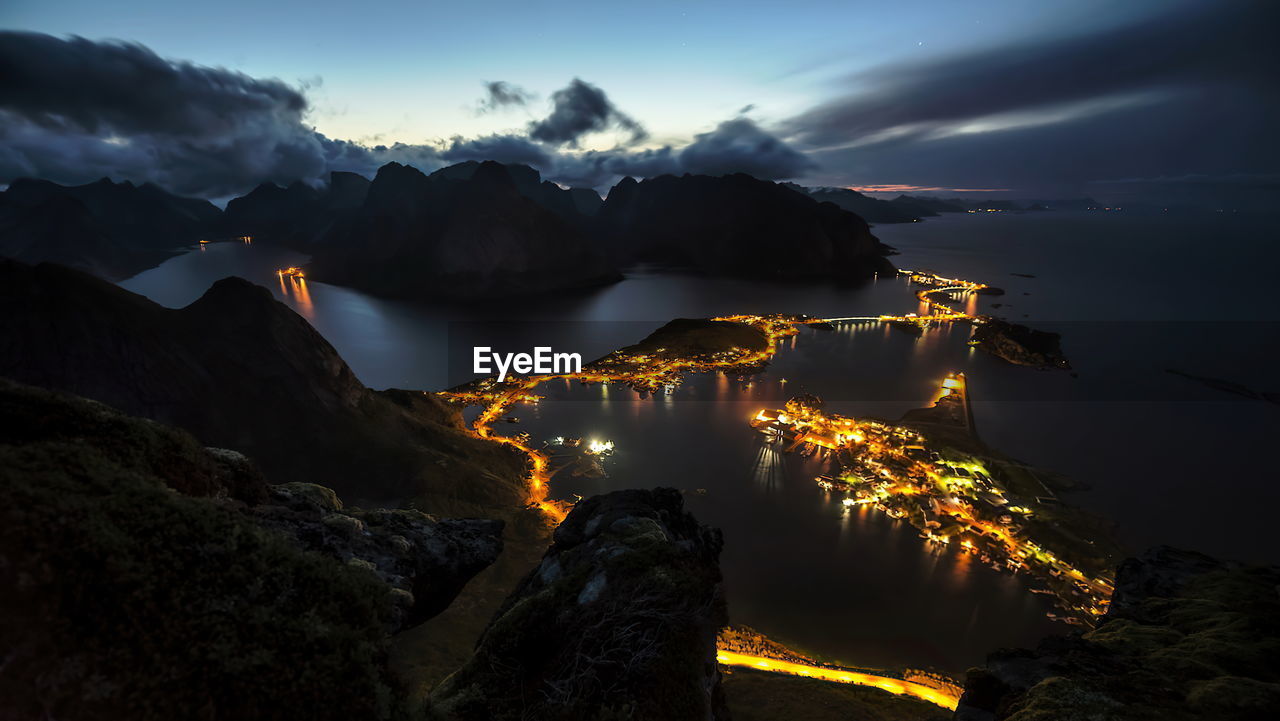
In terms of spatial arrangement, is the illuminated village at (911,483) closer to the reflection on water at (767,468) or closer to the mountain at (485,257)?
the reflection on water at (767,468)

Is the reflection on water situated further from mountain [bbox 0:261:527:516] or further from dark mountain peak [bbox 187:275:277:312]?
dark mountain peak [bbox 187:275:277:312]

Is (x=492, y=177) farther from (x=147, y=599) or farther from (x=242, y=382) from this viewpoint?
(x=147, y=599)

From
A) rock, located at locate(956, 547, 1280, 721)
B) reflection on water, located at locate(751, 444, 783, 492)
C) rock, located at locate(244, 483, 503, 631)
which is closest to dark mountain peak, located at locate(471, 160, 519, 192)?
reflection on water, located at locate(751, 444, 783, 492)

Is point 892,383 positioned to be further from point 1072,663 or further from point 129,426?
point 129,426

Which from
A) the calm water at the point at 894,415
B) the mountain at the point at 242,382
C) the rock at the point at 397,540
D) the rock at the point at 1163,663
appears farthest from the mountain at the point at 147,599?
the mountain at the point at 242,382

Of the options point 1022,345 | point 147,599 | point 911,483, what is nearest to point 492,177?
point 1022,345

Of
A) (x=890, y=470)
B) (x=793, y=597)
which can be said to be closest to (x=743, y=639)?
(x=793, y=597)
